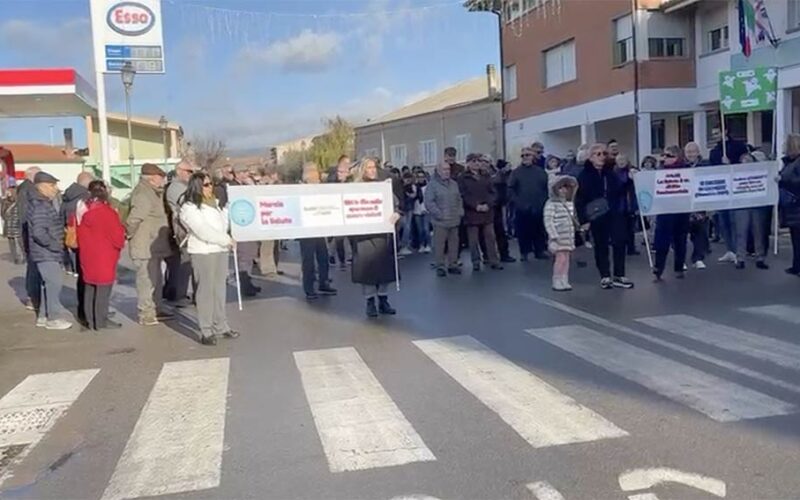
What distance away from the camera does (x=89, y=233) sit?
983 centimetres

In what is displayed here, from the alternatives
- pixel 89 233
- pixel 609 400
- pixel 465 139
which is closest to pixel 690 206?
pixel 609 400

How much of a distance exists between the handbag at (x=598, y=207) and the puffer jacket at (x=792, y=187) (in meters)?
2.57

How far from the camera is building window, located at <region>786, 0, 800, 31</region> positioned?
69.1 ft

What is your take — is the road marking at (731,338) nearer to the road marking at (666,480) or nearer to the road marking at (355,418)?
the road marking at (666,480)

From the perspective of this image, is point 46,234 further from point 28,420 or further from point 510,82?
point 510,82

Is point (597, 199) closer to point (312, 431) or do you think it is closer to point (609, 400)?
point (609, 400)

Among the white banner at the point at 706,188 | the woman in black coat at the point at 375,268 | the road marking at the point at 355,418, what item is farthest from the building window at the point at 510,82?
the road marking at the point at 355,418

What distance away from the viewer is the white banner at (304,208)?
36.8 feet

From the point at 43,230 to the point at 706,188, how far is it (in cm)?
952

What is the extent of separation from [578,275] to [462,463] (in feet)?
27.5

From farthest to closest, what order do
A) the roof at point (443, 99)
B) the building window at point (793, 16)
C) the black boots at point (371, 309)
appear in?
1. the roof at point (443, 99)
2. the building window at point (793, 16)
3. the black boots at point (371, 309)

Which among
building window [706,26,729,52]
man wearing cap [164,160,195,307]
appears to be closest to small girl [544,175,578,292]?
man wearing cap [164,160,195,307]

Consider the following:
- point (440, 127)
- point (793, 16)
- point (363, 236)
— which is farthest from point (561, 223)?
point (440, 127)

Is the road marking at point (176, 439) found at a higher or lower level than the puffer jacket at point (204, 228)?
lower
